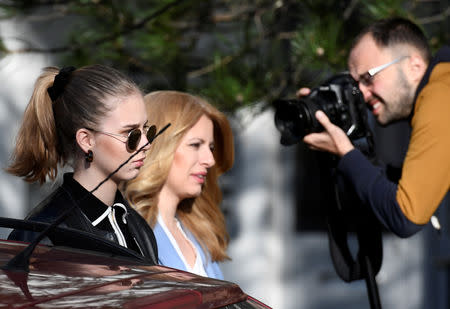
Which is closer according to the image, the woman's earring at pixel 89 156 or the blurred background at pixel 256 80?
the woman's earring at pixel 89 156

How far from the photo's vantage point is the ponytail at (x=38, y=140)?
210cm

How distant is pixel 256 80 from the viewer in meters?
3.54

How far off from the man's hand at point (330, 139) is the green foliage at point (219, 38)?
0.77 m

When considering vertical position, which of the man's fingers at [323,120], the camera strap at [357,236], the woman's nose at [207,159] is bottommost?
the camera strap at [357,236]

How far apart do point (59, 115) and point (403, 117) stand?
4.51 feet

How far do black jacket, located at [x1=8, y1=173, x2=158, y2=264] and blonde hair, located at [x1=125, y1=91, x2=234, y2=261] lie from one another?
1.30ft

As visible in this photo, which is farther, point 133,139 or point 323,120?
point 323,120

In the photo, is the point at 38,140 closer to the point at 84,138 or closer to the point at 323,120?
the point at 84,138

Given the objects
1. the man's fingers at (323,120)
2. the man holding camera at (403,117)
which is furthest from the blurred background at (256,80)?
the man's fingers at (323,120)

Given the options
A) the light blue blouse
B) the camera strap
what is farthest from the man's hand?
the light blue blouse

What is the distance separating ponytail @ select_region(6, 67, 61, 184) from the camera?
6.88 ft

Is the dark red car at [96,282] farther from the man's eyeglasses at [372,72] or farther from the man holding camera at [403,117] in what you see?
the man's eyeglasses at [372,72]

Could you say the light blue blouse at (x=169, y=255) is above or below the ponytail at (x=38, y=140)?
below

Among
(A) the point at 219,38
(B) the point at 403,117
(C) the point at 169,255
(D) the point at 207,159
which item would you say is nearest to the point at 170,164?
(D) the point at 207,159
